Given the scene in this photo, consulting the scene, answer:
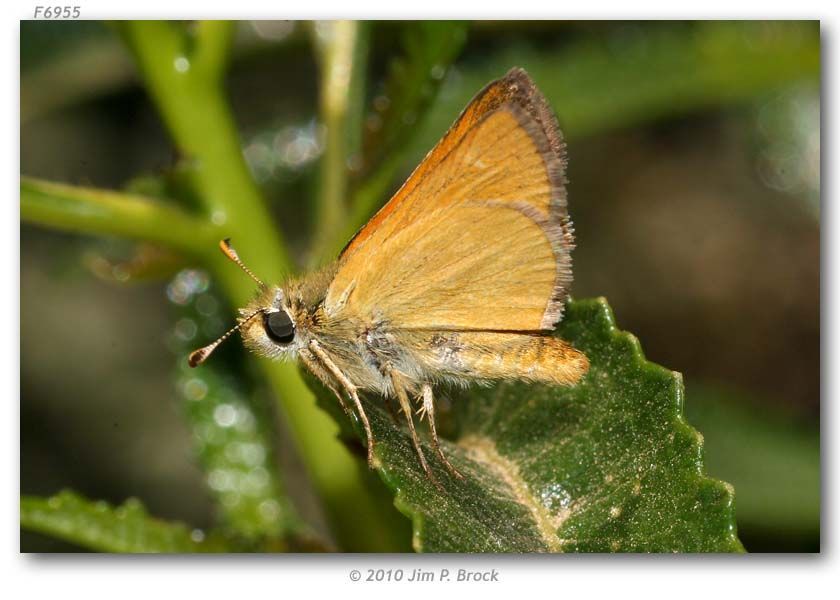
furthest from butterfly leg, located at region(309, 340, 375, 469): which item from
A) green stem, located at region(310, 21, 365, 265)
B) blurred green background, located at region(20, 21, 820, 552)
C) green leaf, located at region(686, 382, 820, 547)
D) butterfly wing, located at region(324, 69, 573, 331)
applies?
green leaf, located at region(686, 382, 820, 547)

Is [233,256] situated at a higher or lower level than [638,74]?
lower

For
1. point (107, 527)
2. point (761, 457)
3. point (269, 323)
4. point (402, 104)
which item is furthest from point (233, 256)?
point (761, 457)

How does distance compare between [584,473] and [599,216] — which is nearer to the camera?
[584,473]

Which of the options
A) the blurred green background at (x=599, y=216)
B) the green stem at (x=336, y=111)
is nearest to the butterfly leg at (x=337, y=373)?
the green stem at (x=336, y=111)

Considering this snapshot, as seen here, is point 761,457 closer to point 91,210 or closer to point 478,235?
point 478,235

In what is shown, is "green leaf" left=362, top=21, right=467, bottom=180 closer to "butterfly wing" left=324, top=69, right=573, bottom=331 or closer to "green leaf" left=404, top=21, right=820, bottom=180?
"butterfly wing" left=324, top=69, right=573, bottom=331

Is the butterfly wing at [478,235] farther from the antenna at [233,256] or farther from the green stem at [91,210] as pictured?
the green stem at [91,210]
